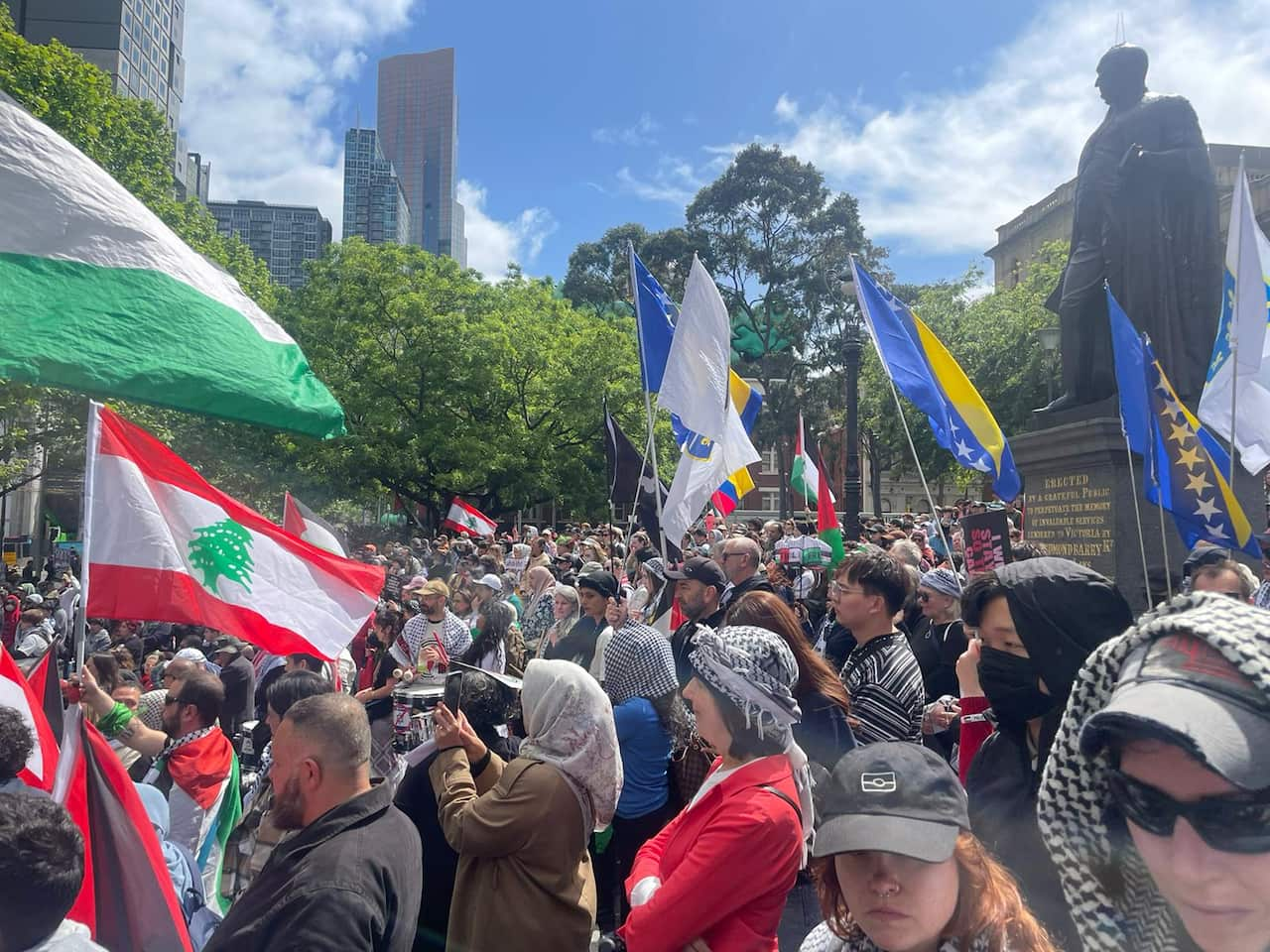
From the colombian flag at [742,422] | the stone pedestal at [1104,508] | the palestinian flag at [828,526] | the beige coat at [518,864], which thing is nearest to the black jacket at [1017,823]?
the beige coat at [518,864]

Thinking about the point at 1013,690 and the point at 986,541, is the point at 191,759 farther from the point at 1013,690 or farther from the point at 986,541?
the point at 986,541

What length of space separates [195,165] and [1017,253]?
216ft

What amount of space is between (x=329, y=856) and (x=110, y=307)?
2134 millimetres

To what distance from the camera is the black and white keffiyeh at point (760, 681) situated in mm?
2836

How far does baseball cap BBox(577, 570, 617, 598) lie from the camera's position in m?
6.40

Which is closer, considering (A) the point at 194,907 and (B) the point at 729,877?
(B) the point at 729,877

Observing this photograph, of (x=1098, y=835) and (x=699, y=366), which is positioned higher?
(x=699, y=366)

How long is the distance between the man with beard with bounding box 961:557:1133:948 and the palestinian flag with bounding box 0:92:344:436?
8.45ft

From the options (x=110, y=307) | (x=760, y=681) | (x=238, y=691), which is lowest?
(x=238, y=691)

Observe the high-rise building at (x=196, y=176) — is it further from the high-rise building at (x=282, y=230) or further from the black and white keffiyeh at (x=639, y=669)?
the black and white keffiyeh at (x=639, y=669)

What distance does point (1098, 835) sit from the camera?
1279mm

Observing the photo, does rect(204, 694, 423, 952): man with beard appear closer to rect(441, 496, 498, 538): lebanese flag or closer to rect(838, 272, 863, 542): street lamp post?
rect(838, 272, 863, 542): street lamp post

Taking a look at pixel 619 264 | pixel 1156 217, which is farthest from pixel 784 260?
pixel 1156 217

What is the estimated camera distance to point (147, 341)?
140 inches
